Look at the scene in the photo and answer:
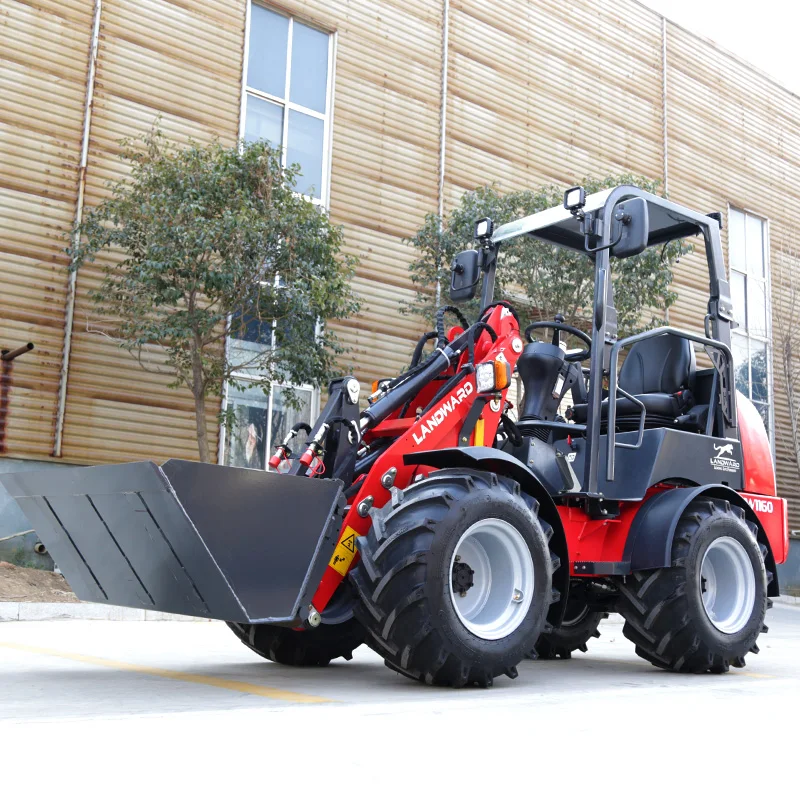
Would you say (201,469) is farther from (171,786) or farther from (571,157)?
(571,157)

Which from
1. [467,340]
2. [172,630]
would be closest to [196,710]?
[467,340]

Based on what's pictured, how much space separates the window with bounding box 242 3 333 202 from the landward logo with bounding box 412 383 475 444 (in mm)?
11892

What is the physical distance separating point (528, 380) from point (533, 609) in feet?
6.40

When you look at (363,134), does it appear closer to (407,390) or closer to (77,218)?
(77,218)

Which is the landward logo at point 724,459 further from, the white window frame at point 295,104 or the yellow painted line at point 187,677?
the white window frame at point 295,104

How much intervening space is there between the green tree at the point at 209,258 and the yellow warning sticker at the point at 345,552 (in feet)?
27.0

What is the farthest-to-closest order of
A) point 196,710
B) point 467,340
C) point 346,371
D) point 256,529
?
point 346,371
point 467,340
point 256,529
point 196,710

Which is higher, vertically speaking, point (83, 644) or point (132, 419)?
point (132, 419)

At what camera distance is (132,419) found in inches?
595

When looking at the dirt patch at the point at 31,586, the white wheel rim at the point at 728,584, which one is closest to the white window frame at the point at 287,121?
the dirt patch at the point at 31,586

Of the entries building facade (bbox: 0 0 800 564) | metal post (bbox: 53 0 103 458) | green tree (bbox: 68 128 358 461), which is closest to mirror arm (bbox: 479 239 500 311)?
green tree (bbox: 68 128 358 461)

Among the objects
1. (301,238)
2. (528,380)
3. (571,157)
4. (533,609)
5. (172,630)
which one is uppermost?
(571,157)

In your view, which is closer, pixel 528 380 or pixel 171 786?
pixel 171 786

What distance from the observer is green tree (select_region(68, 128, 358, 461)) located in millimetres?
13336
